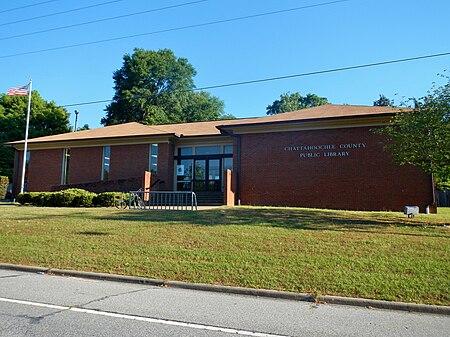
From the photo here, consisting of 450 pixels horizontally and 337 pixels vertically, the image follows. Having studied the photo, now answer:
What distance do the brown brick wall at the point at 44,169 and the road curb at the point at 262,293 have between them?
19.6 m

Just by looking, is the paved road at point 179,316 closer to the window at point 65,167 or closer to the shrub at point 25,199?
the shrub at point 25,199

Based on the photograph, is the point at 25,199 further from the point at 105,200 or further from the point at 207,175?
the point at 207,175

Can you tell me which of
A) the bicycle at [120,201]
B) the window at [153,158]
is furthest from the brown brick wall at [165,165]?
the bicycle at [120,201]

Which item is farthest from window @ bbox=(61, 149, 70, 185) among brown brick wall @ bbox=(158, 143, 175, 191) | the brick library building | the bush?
the bush

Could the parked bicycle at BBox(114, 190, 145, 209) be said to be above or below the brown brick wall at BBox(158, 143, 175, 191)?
below

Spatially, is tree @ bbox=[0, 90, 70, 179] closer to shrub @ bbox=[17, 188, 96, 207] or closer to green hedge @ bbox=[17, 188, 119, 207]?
shrub @ bbox=[17, 188, 96, 207]

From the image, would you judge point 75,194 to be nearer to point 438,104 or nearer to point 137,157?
point 137,157

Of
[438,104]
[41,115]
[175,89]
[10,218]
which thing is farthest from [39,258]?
[175,89]

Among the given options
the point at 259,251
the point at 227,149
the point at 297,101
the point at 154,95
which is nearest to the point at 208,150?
the point at 227,149

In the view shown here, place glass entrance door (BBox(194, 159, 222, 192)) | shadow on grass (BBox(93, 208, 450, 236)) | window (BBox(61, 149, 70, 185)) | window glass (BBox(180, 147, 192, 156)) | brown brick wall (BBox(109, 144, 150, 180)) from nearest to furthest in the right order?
shadow on grass (BBox(93, 208, 450, 236)), glass entrance door (BBox(194, 159, 222, 192)), brown brick wall (BBox(109, 144, 150, 180)), window glass (BBox(180, 147, 192, 156)), window (BBox(61, 149, 70, 185))

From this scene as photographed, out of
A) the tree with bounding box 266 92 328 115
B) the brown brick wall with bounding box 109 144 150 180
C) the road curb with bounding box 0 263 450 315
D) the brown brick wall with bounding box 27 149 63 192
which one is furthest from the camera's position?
the tree with bounding box 266 92 328 115

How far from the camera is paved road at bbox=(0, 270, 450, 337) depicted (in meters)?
4.27

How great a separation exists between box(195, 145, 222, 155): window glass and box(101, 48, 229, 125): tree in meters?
25.0

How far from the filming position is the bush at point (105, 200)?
1742cm
